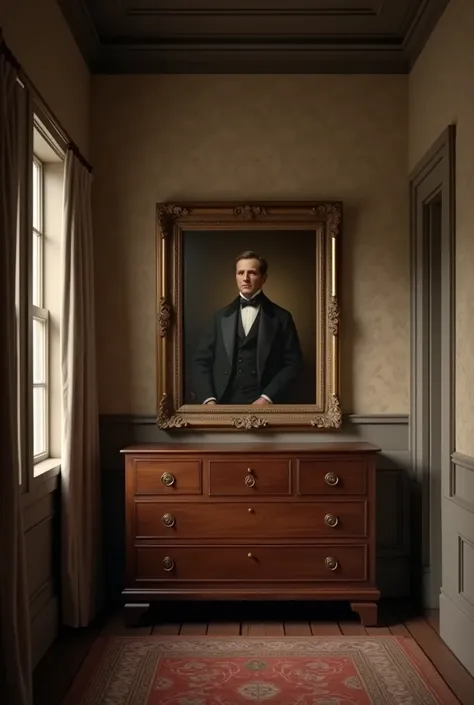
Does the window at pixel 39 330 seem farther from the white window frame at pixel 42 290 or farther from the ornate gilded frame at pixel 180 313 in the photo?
the ornate gilded frame at pixel 180 313

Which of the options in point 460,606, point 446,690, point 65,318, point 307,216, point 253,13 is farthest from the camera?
point 307,216

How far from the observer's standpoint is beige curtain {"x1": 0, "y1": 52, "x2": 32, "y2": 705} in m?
2.81

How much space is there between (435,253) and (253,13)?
64.4 inches

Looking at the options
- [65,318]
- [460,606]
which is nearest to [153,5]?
[65,318]

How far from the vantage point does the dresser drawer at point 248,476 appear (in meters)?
4.30

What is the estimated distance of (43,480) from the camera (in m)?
3.79

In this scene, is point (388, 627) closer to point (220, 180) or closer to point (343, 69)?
point (220, 180)

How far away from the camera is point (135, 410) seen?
4855mm

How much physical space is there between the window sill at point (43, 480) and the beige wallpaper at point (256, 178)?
32.0 inches

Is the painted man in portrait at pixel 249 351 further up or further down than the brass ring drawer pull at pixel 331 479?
further up

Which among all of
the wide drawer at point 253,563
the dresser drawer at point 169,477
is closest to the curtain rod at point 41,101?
the dresser drawer at point 169,477

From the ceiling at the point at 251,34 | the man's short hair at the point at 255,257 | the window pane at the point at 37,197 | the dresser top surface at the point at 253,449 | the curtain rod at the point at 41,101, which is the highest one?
the ceiling at the point at 251,34

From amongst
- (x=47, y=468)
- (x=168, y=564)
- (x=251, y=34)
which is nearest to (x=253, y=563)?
(x=168, y=564)

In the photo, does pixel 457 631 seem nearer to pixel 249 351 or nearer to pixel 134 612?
pixel 134 612
